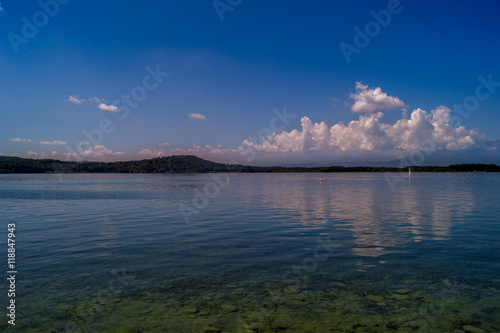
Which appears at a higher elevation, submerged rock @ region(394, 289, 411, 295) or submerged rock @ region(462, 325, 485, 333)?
submerged rock @ region(394, 289, 411, 295)

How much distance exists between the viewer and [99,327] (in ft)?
30.2

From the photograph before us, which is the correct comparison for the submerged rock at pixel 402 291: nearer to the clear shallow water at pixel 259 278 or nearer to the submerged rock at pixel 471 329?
the clear shallow water at pixel 259 278

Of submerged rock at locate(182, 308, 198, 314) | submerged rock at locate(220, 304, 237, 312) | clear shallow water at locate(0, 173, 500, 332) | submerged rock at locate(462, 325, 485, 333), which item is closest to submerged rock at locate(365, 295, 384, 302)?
clear shallow water at locate(0, 173, 500, 332)

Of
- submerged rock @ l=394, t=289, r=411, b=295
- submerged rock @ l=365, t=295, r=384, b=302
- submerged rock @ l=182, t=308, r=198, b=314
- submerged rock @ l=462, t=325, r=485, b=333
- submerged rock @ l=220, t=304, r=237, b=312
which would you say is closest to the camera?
submerged rock @ l=462, t=325, r=485, b=333

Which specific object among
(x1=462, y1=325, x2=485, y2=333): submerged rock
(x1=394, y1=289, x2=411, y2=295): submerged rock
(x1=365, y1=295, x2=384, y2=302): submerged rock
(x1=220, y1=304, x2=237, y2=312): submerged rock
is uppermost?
(x1=394, y1=289, x2=411, y2=295): submerged rock

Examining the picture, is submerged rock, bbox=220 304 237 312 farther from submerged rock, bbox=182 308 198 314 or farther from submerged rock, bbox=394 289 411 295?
submerged rock, bbox=394 289 411 295

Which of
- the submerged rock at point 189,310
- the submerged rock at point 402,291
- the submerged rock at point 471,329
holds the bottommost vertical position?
the submerged rock at point 189,310

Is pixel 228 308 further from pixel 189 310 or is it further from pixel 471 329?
pixel 471 329

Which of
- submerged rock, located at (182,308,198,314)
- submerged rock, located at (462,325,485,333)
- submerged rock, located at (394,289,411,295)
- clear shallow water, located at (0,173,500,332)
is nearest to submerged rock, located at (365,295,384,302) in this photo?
clear shallow water, located at (0,173,500,332)

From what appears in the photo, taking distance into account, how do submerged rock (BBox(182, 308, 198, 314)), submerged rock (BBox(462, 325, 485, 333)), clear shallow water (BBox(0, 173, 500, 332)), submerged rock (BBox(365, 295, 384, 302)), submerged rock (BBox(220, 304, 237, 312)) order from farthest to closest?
submerged rock (BBox(365, 295, 384, 302)) < submerged rock (BBox(220, 304, 237, 312)) < submerged rock (BBox(182, 308, 198, 314)) < clear shallow water (BBox(0, 173, 500, 332)) < submerged rock (BBox(462, 325, 485, 333))

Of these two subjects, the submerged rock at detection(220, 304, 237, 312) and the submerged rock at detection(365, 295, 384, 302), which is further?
the submerged rock at detection(365, 295, 384, 302)

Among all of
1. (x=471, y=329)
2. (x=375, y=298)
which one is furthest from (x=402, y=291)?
(x=471, y=329)

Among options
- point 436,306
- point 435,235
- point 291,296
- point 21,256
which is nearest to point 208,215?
point 21,256

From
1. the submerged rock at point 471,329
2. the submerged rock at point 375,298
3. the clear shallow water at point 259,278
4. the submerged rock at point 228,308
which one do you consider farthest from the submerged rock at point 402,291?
the submerged rock at point 228,308
